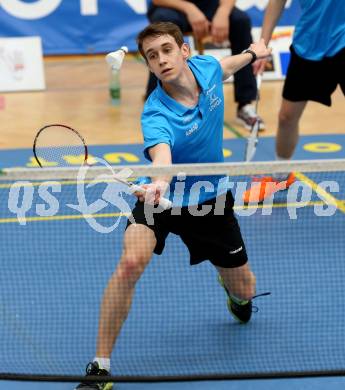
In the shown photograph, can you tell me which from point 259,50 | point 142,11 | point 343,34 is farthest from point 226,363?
point 142,11

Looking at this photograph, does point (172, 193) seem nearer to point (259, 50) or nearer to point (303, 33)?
point (259, 50)

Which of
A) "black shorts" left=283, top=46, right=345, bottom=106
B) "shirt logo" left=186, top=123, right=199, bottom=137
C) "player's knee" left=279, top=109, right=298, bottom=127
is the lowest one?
"player's knee" left=279, top=109, right=298, bottom=127

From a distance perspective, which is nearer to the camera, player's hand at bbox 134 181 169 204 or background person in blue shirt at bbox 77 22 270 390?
player's hand at bbox 134 181 169 204

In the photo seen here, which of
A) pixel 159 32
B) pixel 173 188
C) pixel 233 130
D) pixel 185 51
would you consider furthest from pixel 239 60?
pixel 233 130

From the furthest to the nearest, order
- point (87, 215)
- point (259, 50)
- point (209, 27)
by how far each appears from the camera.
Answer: point (209, 27) → point (87, 215) → point (259, 50)

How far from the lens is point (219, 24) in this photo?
671 centimetres

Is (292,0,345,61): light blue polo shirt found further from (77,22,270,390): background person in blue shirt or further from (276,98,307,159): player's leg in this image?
(77,22,270,390): background person in blue shirt

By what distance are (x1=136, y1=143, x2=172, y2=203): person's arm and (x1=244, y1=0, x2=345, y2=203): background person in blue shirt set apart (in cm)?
197

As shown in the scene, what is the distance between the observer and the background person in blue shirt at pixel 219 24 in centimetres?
677

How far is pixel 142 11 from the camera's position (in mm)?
10234

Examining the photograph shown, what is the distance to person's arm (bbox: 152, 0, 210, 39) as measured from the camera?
6.75 metres

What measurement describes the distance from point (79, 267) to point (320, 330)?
58.3 inches

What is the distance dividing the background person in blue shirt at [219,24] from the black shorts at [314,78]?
196 centimetres

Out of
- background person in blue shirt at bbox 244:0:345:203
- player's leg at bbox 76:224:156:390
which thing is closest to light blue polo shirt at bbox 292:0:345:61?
background person in blue shirt at bbox 244:0:345:203
